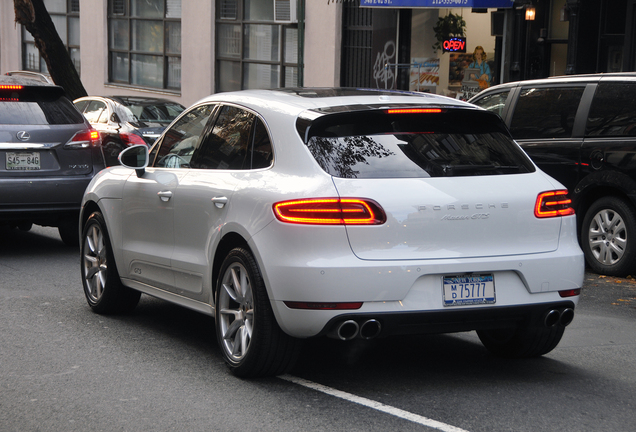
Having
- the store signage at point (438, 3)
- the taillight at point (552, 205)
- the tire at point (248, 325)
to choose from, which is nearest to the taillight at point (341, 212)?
the tire at point (248, 325)

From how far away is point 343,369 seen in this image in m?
5.54

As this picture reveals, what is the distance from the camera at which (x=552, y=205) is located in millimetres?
5160

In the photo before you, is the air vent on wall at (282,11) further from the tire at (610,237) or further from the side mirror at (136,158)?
the side mirror at (136,158)

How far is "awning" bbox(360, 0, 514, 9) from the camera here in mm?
16500

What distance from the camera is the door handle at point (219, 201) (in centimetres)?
541

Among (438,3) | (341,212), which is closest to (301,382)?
(341,212)

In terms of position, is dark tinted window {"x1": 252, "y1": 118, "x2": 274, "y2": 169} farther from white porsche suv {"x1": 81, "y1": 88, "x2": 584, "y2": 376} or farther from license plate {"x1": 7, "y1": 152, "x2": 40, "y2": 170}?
license plate {"x1": 7, "y1": 152, "x2": 40, "y2": 170}

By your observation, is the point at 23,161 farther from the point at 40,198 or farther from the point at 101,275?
the point at 101,275

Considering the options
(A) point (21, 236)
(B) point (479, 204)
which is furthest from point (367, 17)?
(B) point (479, 204)

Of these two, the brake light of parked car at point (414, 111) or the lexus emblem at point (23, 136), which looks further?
the lexus emblem at point (23, 136)

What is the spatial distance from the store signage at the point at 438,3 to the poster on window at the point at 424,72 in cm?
192

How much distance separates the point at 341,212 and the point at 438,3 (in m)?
13.1

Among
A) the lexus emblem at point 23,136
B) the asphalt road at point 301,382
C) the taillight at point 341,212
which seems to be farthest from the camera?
the lexus emblem at point 23,136

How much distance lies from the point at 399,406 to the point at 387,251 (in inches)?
31.6
